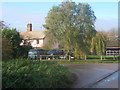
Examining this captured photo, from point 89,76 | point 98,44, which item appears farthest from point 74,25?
point 89,76

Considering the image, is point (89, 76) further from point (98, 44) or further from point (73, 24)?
point (98, 44)

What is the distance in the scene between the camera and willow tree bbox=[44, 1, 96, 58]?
24094 mm

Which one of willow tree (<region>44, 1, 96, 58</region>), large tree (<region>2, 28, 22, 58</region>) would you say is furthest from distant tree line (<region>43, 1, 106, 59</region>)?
large tree (<region>2, 28, 22, 58</region>)

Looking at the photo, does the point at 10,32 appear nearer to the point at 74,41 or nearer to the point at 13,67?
the point at 13,67

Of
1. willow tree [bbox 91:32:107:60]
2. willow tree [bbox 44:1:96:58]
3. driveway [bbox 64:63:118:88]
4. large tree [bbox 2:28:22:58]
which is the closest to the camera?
driveway [bbox 64:63:118:88]

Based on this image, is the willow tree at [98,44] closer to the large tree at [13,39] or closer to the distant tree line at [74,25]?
the distant tree line at [74,25]

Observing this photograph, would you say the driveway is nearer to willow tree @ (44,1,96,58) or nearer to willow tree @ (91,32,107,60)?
willow tree @ (44,1,96,58)

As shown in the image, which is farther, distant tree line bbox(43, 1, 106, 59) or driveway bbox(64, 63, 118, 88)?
distant tree line bbox(43, 1, 106, 59)

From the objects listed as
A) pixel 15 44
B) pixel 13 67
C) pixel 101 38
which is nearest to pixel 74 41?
pixel 101 38

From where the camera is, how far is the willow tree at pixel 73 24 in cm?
2409

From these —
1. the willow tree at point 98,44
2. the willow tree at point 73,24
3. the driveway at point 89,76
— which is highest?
the willow tree at point 73,24

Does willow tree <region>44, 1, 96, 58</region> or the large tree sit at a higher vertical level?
willow tree <region>44, 1, 96, 58</region>

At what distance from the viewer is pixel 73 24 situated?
80.7 ft

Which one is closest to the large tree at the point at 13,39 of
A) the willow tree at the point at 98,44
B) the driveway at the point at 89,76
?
the driveway at the point at 89,76
